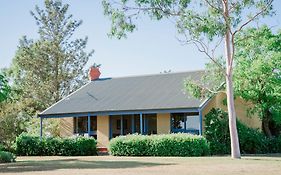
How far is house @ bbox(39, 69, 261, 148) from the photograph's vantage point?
3212cm

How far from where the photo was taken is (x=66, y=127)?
3916 centimetres

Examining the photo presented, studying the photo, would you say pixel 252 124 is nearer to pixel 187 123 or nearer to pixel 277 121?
pixel 277 121

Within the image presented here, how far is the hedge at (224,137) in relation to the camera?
101ft

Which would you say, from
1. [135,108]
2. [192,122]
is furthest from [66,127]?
[192,122]

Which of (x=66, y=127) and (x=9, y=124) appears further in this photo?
(x=66, y=127)

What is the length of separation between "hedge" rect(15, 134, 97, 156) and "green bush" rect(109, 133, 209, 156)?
321 cm

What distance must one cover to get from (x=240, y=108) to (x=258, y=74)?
5009 mm

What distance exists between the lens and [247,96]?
32.1 metres

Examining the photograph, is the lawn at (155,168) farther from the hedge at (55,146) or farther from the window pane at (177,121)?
the window pane at (177,121)

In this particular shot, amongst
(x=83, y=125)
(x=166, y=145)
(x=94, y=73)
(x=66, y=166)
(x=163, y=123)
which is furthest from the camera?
(x=94, y=73)

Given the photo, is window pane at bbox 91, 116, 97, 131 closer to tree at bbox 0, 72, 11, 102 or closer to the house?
the house

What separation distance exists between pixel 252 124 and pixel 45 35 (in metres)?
32.5

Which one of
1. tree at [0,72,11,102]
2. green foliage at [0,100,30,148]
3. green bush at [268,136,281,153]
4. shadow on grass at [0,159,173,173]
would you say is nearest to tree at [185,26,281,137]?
green bush at [268,136,281,153]

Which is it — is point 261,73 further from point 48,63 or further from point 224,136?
point 48,63
